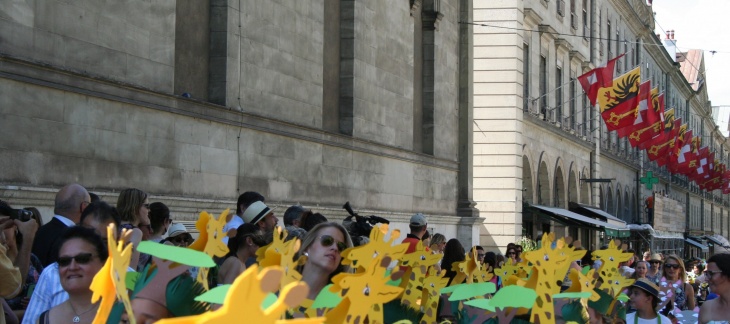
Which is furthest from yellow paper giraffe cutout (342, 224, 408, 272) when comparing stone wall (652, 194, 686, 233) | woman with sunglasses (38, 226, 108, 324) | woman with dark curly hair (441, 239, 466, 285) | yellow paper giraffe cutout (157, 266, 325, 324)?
stone wall (652, 194, 686, 233)

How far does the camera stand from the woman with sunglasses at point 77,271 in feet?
16.8

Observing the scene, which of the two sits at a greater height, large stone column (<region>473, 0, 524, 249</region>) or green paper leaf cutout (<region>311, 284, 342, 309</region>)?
large stone column (<region>473, 0, 524, 249</region>)

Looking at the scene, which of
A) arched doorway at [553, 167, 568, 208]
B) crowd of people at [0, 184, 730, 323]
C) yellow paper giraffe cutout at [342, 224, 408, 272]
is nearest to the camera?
crowd of people at [0, 184, 730, 323]

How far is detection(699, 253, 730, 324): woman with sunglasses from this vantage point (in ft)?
28.9

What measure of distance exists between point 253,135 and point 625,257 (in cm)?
820

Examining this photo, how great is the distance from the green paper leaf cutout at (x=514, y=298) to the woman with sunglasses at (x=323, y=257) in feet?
2.66

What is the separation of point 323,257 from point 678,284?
9036 mm

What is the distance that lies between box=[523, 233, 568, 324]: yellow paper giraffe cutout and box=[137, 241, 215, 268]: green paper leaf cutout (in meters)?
2.27

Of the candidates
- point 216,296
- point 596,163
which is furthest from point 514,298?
point 596,163

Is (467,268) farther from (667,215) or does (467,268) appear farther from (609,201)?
(667,215)

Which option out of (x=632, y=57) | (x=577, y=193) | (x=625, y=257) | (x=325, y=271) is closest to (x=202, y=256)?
(x=325, y=271)

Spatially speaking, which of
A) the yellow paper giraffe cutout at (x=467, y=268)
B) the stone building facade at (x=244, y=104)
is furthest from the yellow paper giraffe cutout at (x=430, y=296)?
the stone building facade at (x=244, y=104)

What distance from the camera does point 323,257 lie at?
5.78m

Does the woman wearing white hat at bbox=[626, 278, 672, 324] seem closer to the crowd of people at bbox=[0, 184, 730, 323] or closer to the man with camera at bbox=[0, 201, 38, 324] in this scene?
the crowd of people at bbox=[0, 184, 730, 323]
